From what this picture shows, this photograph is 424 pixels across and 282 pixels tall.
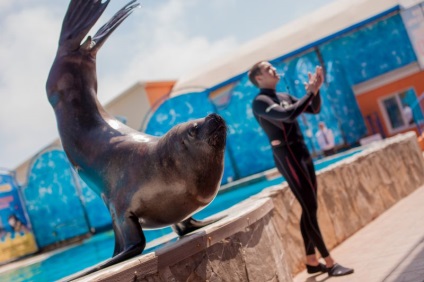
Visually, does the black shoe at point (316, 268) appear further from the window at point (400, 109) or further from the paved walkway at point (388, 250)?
the window at point (400, 109)

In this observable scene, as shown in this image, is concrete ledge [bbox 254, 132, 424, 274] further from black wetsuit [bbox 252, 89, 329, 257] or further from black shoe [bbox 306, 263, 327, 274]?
Answer: black wetsuit [bbox 252, 89, 329, 257]

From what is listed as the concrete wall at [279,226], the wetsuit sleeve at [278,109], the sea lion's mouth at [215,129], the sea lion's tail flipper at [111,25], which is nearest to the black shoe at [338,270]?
the concrete wall at [279,226]

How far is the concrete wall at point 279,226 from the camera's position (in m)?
1.86

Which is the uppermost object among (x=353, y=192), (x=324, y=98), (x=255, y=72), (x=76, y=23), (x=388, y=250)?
(x=76, y=23)

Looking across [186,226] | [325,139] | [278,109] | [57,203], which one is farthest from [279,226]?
[57,203]

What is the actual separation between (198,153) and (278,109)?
1.38m

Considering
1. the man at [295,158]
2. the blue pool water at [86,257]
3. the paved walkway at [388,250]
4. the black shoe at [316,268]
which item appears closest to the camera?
the paved walkway at [388,250]

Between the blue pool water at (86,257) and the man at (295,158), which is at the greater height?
the man at (295,158)

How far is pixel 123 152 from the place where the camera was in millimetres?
2070

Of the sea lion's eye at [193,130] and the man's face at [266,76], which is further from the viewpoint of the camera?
the man's face at [266,76]

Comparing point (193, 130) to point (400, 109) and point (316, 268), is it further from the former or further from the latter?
point (400, 109)

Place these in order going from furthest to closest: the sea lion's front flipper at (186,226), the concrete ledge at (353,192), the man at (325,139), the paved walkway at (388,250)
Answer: the man at (325,139) < the concrete ledge at (353,192) < the paved walkway at (388,250) < the sea lion's front flipper at (186,226)

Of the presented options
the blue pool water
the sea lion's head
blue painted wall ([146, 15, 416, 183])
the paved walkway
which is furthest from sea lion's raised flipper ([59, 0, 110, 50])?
blue painted wall ([146, 15, 416, 183])

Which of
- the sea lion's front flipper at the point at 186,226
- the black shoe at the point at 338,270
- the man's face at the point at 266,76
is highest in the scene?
the man's face at the point at 266,76
